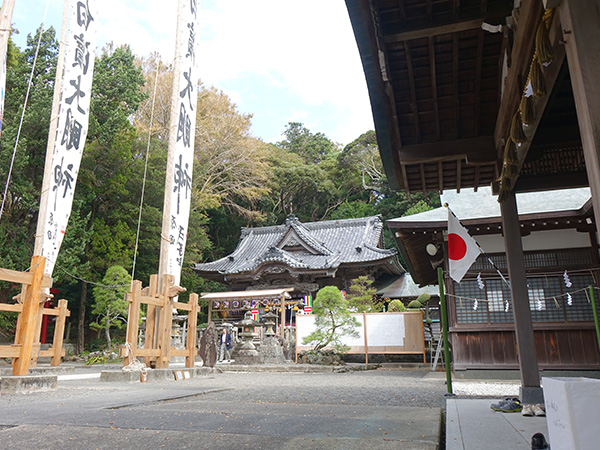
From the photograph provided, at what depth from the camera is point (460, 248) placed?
568 cm

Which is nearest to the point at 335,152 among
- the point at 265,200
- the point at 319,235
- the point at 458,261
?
the point at 265,200

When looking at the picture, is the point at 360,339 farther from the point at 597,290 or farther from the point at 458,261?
the point at 458,261

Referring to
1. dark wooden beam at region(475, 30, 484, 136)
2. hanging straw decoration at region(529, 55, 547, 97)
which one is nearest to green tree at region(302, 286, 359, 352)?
dark wooden beam at region(475, 30, 484, 136)

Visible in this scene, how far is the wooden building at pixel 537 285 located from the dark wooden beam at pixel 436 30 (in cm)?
536

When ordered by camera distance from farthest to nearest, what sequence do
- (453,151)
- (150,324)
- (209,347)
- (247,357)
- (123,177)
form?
(123,177)
(247,357)
(209,347)
(150,324)
(453,151)

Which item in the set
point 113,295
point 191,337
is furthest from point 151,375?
point 113,295

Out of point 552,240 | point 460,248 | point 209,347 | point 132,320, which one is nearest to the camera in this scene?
point 460,248

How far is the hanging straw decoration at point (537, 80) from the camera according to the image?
2.42 metres

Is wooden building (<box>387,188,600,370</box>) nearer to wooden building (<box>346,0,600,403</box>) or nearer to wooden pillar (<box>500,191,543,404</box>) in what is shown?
wooden building (<box>346,0,600,403</box>)

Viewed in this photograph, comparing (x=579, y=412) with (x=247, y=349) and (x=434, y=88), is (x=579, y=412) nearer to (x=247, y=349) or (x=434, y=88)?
(x=434, y=88)

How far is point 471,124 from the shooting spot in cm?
470

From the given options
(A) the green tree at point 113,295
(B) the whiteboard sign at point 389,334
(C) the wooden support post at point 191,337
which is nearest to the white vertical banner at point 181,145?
(C) the wooden support post at point 191,337

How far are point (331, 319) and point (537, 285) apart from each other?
21.3 ft

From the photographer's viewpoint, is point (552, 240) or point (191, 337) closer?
point (552, 240)
